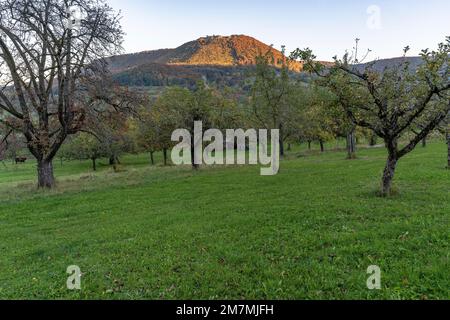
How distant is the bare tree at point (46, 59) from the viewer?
19.8 metres

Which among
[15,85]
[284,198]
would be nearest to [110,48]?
[15,85]

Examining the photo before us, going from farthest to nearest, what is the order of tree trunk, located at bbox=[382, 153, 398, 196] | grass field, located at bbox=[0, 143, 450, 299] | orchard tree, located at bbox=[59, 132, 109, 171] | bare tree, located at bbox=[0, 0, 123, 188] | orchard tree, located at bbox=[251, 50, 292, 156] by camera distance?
orchard tree, located at bbox=[59, 132, 109, 171], orchard tree, located at bbox=[251, 50, 292, 156], bare tree, located at bbox=[0, 0, 123, 188], tree trunk, located at bbox=[382, 153, 398, 196], grass field, located at bbox=[0, 143, 450, 299]

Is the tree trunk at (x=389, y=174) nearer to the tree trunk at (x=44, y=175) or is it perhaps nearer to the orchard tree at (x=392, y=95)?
the orchard tree at (x=392, y=95)

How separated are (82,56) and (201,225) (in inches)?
703

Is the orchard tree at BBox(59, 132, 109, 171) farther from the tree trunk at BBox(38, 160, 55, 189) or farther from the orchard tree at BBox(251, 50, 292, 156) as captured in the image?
the orchard tree at BBox(251, 50, 292, 156)

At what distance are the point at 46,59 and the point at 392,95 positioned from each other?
81.0 ft

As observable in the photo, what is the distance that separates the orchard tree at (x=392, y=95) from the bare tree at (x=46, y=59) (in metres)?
16.2

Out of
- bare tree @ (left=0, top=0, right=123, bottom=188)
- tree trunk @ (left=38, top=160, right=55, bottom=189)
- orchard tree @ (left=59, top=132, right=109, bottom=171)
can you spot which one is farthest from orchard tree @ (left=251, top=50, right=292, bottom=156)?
orchard tree @ (left=59, top=132, right=109, bottom=171)

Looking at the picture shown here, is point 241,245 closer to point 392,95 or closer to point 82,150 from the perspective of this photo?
point 392,95

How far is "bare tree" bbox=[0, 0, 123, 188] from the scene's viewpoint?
779 inches

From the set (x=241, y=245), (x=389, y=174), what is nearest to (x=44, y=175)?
(x=241, y=245)

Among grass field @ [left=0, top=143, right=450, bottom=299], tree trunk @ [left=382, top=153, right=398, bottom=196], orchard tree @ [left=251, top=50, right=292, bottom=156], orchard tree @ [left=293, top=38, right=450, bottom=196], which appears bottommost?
grass field @ [left=0, top=143, right=450, bottom=299]

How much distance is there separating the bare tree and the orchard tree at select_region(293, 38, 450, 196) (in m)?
16.2
